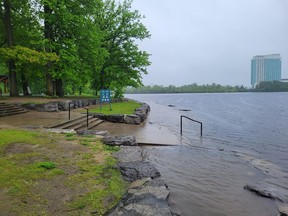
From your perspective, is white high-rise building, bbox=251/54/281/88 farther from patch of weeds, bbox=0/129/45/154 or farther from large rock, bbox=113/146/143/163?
patch of weeds, bbox=0/129/45/154

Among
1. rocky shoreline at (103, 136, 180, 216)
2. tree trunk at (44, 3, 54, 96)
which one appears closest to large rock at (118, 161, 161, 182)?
rocky shoreline at (103, 136, 180, 216)

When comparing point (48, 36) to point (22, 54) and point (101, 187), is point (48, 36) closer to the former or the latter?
point (22, 54)

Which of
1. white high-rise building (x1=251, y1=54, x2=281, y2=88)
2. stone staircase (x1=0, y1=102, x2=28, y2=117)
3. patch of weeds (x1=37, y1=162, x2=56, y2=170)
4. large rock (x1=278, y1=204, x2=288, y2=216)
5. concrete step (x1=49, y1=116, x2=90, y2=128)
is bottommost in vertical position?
large rock (x1=278, y1=204, x2=288, y2=216)

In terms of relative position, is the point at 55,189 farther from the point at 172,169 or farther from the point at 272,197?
the point at 272,197

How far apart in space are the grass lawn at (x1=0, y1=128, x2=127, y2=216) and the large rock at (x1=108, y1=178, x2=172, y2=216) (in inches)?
11.2

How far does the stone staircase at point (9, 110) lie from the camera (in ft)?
51.5

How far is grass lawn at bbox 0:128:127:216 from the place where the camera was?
15.1 ft

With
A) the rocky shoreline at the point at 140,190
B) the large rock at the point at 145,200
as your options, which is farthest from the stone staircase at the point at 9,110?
the large rock at the point at 145,200

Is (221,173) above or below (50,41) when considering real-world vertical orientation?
below

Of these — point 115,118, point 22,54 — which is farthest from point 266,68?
point 22,54

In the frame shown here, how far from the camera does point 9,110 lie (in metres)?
16.4

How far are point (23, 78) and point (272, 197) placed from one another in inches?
1223

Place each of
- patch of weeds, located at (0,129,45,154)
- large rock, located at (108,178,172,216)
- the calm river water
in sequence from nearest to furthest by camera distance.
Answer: large rock, located at (108,178,172,216) → the calm river water → patch of weeds, located at (0,129,45,154)

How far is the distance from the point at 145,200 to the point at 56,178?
2.35m
